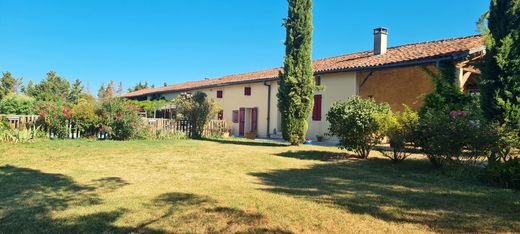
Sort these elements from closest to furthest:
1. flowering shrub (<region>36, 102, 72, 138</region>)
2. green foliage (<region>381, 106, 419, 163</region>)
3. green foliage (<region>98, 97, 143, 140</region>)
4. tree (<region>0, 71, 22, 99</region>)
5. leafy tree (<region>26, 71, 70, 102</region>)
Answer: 1. green foliage (<region>381, 106, 419, 163</region>)
2. flowering shrub (<region>36, 102, 72, 138</region>)
3. green foliage (<region>98, 97, 143, 140</region>)
4. tree (<region>0, 71, 22, 99</region>)
5. leafy tree (<region>26, 71, 70, 102</region>)

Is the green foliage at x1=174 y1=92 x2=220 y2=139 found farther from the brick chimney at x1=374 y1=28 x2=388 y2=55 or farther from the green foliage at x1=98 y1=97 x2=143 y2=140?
the brick chimney at x1=374 y1=28 x2=388 y2=55

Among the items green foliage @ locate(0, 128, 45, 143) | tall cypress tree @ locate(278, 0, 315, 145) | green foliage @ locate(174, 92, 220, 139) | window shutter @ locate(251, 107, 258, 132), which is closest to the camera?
green foliage @ locate(0, 128, 45, 143)

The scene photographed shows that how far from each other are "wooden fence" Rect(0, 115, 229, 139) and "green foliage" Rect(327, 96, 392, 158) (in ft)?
31.8

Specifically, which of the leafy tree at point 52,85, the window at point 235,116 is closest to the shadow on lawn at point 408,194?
the window at point 235,116

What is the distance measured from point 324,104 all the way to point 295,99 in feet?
14.5

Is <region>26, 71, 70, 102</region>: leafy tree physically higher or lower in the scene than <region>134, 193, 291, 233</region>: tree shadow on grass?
higher

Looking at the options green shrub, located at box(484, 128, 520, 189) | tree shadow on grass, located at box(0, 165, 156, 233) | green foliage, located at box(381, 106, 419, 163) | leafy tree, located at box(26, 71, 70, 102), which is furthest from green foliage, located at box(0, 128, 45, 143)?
leafy tree, located at box(26, 71, 70, 102)

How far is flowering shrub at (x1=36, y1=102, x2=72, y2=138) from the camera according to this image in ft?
45.8

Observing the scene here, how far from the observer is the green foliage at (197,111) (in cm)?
1836

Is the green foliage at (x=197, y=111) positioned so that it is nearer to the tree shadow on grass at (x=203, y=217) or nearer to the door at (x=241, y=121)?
the door at (x=241, y=121)

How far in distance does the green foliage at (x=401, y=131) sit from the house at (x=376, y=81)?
18.0ft

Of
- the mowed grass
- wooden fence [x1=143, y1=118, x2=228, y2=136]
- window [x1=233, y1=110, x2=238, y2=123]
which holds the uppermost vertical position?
window [x1=233, y1=110, x2=238, y2=123]

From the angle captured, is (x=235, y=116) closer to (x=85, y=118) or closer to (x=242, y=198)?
(x=85, y=118)

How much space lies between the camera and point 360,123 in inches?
363
